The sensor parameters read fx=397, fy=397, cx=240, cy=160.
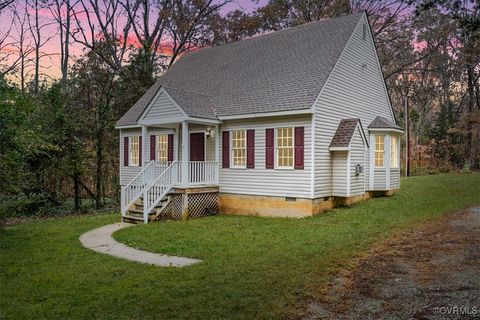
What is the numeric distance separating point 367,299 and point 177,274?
3.19 metres

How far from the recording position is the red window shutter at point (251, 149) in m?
14.4

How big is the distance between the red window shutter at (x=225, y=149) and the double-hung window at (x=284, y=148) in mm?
2166

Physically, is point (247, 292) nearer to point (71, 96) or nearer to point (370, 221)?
point (370, 221)

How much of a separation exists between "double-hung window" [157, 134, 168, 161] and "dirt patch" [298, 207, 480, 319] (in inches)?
A: 426

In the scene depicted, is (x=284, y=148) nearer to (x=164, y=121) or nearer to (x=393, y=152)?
(x=164, y=121)

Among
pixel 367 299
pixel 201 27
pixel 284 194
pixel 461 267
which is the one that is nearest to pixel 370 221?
pixel 284 194

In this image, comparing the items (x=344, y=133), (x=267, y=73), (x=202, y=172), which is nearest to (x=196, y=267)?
(x=202, y=172)

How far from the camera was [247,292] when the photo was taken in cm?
580

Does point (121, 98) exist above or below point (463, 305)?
above

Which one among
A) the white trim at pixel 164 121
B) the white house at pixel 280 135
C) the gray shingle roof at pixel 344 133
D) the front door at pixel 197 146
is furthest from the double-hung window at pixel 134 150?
the gray shingle roof at pixel 344 133

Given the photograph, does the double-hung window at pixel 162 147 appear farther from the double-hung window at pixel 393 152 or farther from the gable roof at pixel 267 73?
the double-hung window at pixel 393 152

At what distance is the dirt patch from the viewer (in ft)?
16.4

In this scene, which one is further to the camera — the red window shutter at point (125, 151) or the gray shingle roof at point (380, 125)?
the red window shutter at point (125, 151)

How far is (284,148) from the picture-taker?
1370 cm
